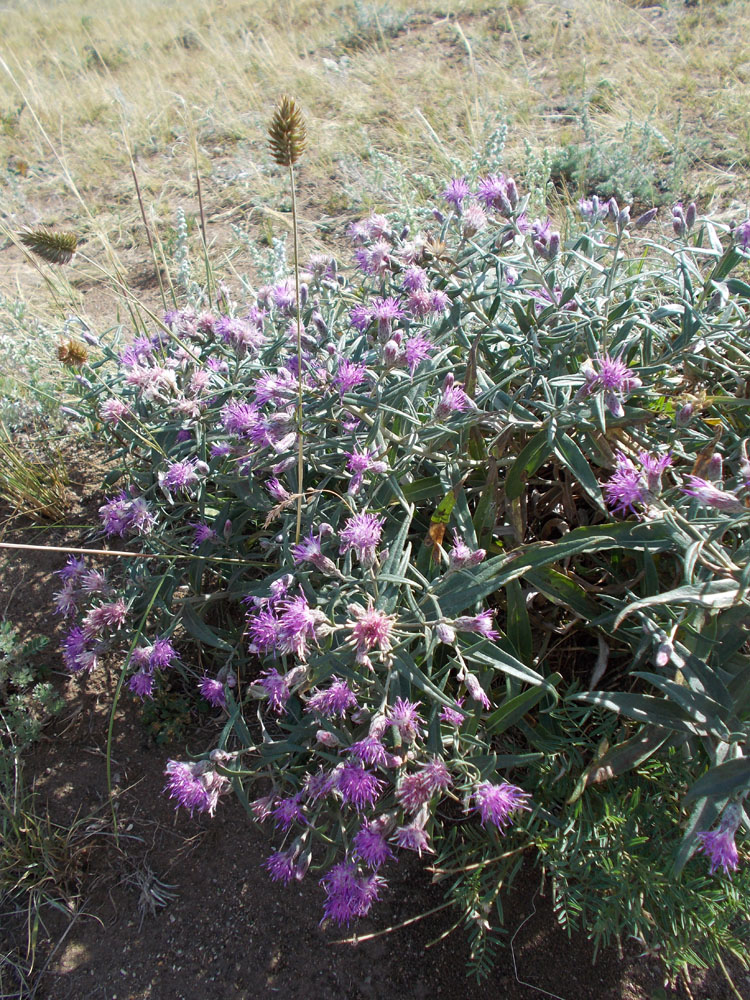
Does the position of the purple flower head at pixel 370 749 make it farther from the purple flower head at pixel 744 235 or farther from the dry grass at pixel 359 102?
the dry grass at pixel 359 102

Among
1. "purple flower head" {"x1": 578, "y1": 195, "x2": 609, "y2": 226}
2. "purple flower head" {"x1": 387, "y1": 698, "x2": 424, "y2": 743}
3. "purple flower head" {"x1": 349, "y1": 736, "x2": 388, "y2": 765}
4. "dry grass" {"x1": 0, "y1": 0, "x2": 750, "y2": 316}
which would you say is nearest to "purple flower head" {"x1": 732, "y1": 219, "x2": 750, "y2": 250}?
"purple flower head" {"x1": 578, "y1": 195, "x2": 609, "y2": 226}

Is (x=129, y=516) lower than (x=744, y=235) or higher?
lower

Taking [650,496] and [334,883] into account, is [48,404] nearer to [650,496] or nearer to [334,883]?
[334,883]

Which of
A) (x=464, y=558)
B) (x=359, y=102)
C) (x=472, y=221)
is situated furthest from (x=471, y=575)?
(x=359, y=102)

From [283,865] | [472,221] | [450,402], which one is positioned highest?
[472,221]

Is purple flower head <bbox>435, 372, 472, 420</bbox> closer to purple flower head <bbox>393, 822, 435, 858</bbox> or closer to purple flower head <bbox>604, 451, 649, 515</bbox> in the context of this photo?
purple flower head <bbox>604, 451, 649, 515</bbox>

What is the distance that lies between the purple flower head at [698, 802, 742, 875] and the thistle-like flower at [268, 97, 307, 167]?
1612 mm

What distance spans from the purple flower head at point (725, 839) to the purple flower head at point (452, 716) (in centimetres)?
51

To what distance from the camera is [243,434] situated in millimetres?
2035

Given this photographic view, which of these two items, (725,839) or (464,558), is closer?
Answer: (725,839)

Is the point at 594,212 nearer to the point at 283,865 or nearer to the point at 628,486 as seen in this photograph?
the point at 628,486

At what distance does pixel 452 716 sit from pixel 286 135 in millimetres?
1360

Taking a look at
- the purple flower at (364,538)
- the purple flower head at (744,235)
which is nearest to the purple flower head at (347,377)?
the purple flower at (364,538)

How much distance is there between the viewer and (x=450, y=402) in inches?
69.8
